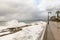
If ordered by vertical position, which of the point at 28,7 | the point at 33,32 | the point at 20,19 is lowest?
the point at 33,32

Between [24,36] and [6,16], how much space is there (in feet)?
1.39

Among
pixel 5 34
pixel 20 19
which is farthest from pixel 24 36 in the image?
pixel 20 19

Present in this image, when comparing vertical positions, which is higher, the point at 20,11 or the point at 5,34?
the point at 20,11

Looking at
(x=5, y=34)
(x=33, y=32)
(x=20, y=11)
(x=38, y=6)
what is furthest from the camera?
(x=38, y=6)

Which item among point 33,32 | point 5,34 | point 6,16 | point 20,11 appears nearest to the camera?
point 5,34

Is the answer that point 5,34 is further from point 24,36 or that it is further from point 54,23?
point 54,23

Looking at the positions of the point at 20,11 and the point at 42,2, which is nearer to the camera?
the point at 20,11

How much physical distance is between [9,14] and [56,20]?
0.67 meters

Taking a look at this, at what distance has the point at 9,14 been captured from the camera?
1.58m

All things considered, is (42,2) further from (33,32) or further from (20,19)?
(33,32)

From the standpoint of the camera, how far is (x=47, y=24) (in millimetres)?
1695

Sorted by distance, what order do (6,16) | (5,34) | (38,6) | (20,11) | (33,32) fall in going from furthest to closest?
(38,6) → (20,11) → (6,16) → (33,32) → (5,34)

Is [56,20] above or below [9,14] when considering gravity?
below

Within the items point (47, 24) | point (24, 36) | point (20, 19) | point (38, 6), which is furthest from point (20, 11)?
point (24, 36)
